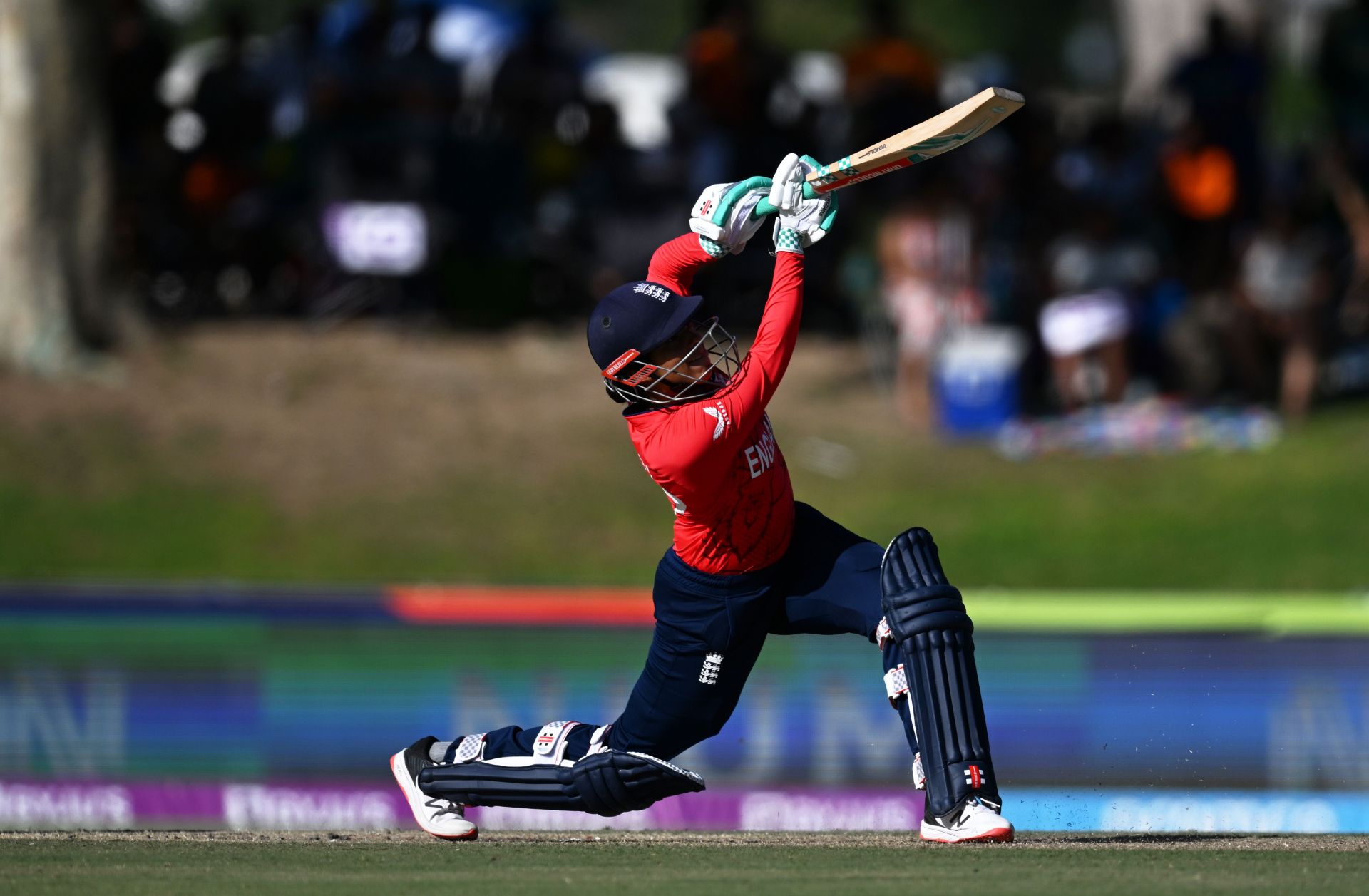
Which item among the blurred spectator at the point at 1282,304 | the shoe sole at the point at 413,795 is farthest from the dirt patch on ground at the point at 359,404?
the shoe sole at the point at 413,795

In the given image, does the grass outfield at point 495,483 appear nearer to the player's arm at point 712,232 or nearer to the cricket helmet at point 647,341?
the player's arm at point 712,232

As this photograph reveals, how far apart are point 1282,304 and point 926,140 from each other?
815cm

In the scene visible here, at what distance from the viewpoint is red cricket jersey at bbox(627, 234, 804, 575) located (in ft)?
18.1

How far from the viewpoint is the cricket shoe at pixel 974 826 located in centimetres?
562

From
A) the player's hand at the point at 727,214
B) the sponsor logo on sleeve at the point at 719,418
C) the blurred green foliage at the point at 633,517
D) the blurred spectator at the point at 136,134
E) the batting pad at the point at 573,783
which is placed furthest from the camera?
the blurred spectator at the point at 136,134

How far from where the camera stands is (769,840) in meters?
6.50

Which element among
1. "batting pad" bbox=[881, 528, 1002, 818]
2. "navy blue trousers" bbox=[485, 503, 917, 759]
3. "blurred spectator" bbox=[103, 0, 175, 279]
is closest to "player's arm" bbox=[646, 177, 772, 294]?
"navy blue trousers" bbox=[485, 503, 917, 759]

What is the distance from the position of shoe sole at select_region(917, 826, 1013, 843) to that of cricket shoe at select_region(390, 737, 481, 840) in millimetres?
1518

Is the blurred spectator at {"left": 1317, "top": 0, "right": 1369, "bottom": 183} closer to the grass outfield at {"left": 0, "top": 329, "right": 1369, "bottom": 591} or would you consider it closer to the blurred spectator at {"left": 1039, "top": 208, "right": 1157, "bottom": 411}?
the blurred spectator at {"left": 1039, "top": 208, "right": 1157, "bottom": 411}

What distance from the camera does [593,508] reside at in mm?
13391

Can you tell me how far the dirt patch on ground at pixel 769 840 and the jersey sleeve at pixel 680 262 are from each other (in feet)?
5.92

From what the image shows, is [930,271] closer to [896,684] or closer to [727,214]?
[727,214]

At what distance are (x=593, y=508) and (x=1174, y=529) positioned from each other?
3.94m

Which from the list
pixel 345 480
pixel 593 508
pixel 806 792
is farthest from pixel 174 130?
pixel 806 792
